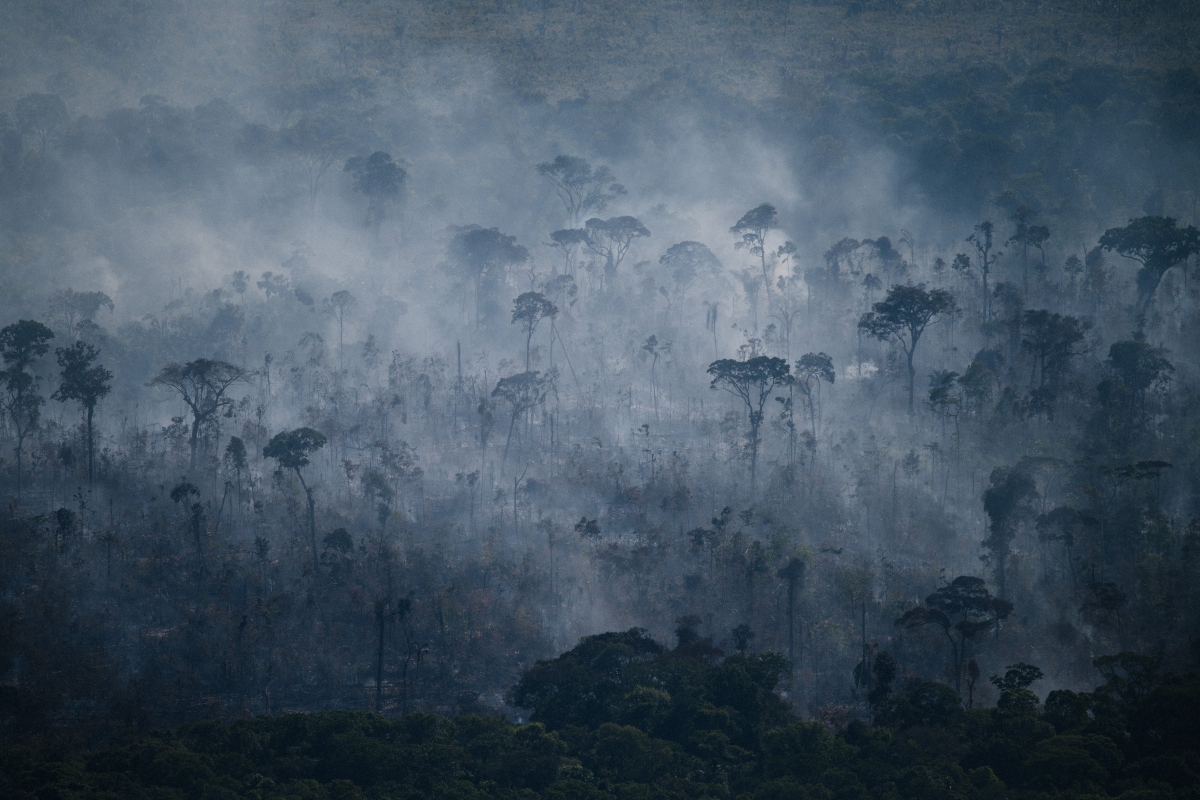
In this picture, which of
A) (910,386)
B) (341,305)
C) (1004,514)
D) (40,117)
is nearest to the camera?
(1004,514)

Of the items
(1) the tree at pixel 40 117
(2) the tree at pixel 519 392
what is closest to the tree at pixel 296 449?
(2) the tree at pixel 519 392

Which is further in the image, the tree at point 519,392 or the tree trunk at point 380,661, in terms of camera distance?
the tree at point 519,392

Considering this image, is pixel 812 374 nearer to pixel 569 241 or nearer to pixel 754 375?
pixel 754 375

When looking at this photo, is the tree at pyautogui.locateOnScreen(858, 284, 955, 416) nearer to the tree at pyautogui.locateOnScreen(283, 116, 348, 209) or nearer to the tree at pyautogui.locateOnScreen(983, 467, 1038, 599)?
the tree at pyautogui.locateOnScreen(983, 467, 1038, 599)

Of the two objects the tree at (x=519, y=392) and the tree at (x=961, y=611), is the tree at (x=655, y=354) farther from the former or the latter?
the tree at (x=961, y=611)

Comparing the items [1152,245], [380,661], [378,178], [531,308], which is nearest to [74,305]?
[378,178]

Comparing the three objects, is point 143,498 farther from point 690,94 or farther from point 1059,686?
point 690,94

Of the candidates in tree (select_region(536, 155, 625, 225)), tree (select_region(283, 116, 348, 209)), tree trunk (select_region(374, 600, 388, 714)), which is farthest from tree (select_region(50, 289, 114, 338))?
tree trunk (select_region(374, 600, 388, 714))
